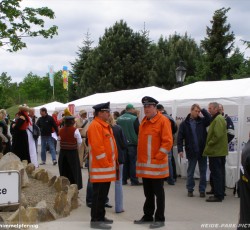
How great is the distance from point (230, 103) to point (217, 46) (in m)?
28.7

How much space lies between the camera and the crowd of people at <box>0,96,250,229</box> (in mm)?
6441

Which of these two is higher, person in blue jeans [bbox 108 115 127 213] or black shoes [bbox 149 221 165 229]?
person in blue jeans [bbox 108 115 127 213]

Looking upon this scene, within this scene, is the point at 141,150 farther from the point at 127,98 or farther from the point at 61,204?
the point at 127,98

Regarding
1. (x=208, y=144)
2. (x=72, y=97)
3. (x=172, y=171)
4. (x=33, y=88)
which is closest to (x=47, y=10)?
(x=172, y=171)

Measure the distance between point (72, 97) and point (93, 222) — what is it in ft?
141

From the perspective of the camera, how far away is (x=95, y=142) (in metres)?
6.33

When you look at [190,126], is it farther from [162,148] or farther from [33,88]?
[33,88]

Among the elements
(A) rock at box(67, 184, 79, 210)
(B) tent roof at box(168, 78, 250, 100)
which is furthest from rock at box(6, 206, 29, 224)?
(B) tent roof at box(168, 78, 250, 100)

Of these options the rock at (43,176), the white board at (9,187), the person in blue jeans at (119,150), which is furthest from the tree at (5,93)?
the white board at (9,187)

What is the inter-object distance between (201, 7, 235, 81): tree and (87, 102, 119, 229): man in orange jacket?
30551 millimetres

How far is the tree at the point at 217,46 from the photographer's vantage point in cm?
3650

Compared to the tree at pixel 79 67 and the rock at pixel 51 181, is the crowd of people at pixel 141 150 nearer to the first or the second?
the rock at pixel 51 181

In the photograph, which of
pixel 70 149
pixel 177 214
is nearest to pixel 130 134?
pixel 70 149

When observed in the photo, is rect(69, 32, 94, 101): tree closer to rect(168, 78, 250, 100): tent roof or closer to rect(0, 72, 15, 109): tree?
rect(0, 72, 15, 109): tree
